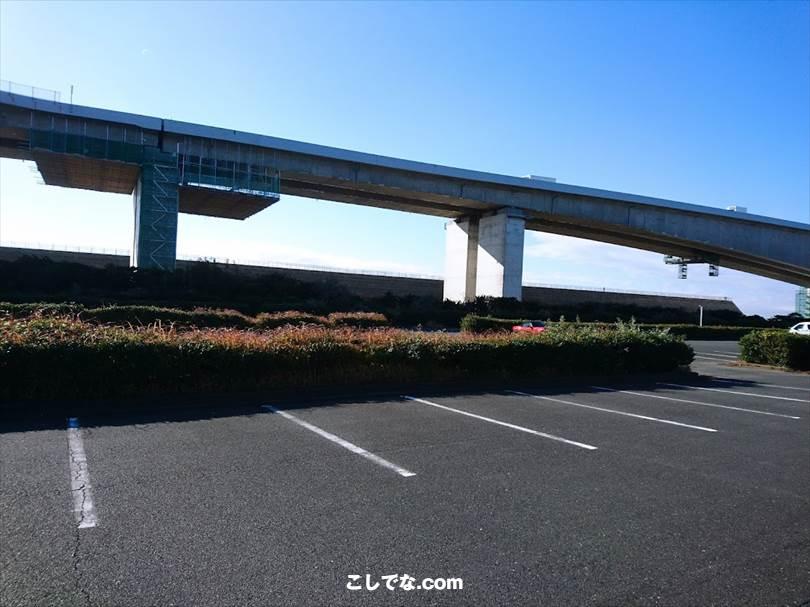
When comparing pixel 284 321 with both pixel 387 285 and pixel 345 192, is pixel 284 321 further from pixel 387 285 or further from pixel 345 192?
pixel 387 285

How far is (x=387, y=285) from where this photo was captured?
58.4 metres

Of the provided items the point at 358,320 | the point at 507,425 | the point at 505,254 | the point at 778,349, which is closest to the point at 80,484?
the point at 507,425

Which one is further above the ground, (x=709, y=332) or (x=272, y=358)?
(x=709, y=332)

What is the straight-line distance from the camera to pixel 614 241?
66.1m

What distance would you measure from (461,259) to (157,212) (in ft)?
87.2

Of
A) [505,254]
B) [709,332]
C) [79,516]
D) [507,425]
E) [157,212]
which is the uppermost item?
[157,212]

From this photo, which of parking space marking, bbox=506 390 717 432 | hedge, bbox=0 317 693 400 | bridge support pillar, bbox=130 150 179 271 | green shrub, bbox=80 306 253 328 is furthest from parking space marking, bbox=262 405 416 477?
bridge support pillar, bbox=130 150 179 271

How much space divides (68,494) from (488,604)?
12.4 feet

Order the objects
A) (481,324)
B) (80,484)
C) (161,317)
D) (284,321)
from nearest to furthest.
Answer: (80,484)
(161,317)
(284,321)
(481,324)

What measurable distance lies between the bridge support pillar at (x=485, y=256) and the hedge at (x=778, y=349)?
2655cm

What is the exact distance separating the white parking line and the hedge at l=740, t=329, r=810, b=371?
852 inches

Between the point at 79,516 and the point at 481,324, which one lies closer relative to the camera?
the point at 79,516

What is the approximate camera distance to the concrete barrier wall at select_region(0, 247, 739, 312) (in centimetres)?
4459

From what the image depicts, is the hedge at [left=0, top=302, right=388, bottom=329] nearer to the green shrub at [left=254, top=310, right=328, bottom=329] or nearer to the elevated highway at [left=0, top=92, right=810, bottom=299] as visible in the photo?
the green shrub at [left=254, top=310, right=328, bottom=329]
